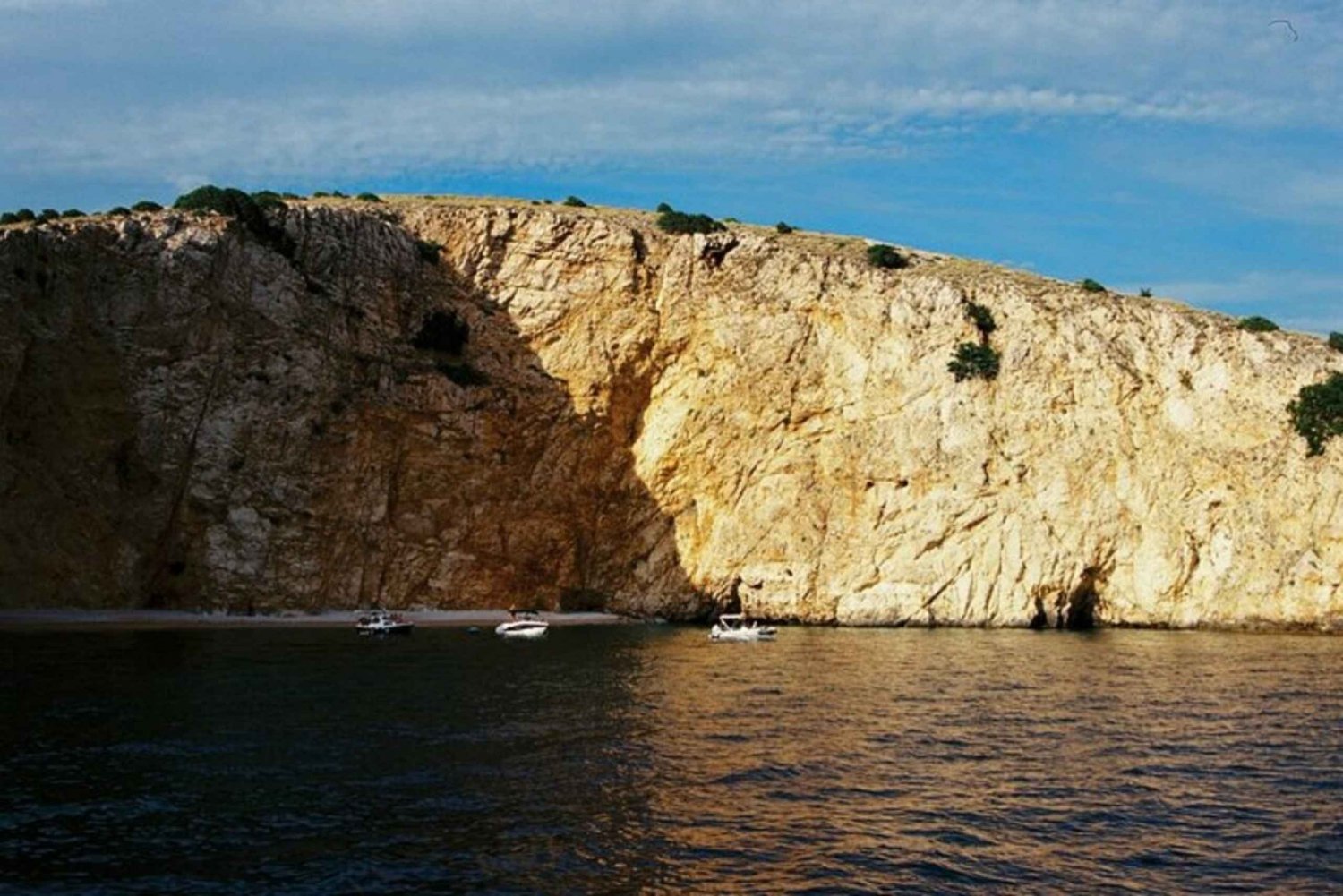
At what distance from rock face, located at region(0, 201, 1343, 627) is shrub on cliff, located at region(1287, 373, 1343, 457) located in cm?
80

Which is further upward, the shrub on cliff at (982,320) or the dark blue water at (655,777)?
the shrub on cliff at (982,320)

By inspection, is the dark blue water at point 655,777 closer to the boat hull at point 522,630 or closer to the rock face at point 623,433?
the boat hull at point 522,630

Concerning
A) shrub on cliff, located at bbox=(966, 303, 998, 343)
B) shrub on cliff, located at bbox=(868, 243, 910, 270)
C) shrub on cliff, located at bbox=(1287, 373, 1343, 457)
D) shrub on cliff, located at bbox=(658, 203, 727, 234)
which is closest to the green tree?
shrub on cliff, located at bbox=(658, 203, 727, 234)

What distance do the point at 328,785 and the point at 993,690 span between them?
2499cm

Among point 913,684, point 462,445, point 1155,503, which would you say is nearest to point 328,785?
point 913,684

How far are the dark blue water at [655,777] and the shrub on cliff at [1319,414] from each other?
32.0 metres

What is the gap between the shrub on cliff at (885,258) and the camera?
268ft

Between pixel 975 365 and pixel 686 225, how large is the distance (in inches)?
928

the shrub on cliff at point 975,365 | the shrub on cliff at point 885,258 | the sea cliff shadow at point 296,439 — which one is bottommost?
the sea cliff shadow at point 296,439

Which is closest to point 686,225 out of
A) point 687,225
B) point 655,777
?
A: point 687,225

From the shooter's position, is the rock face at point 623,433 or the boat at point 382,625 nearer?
the boat at point 382,625

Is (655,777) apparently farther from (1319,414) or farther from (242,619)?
(1319,414)

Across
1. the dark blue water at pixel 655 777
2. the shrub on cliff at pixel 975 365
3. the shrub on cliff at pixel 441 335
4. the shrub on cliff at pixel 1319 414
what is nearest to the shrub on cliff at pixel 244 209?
the shrub on cliff at pixel 441 335

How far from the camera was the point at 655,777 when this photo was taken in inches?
997
